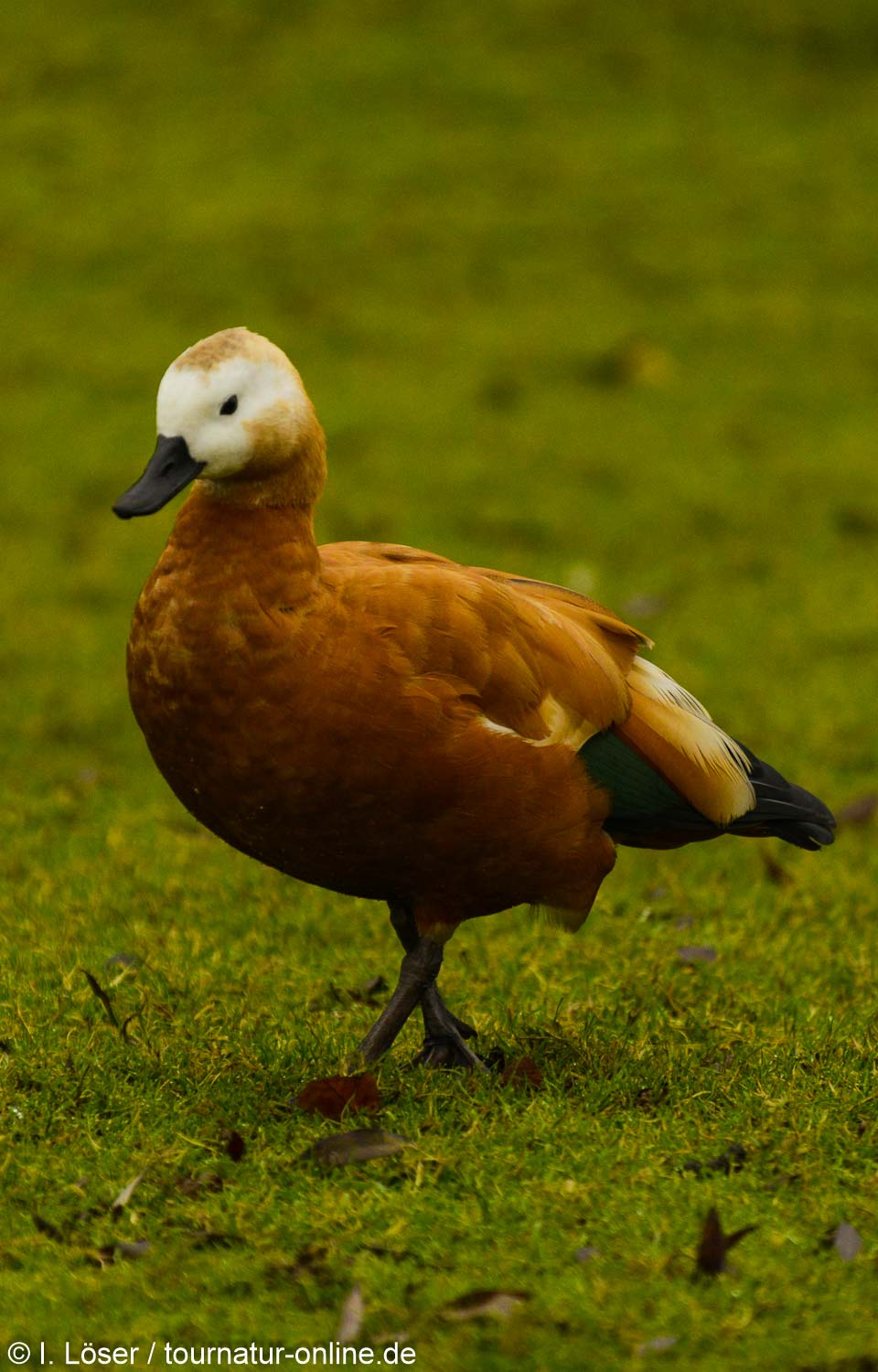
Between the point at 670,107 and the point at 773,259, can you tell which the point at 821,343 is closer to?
the point at 773,259

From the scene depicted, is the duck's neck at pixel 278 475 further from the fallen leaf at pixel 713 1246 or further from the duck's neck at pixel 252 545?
the fallen leaf at pixel 713 1246

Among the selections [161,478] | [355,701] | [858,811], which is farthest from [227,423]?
[858,811]

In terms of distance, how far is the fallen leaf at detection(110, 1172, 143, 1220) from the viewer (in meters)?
3.21

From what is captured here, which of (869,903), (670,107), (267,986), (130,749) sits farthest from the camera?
(670,107)

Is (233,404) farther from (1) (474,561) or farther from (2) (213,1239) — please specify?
(1) (474,561)

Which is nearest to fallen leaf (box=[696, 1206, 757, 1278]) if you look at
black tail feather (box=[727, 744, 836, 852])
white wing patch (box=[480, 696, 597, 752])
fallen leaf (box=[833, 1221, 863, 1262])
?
fallen leaf (box=[833, 1221, 863, 1262])

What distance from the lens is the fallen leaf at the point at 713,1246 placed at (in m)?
2.99

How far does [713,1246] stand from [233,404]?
1710 mm

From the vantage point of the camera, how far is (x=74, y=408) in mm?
10086

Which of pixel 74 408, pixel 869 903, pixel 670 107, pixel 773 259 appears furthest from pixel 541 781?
pixel 670 107

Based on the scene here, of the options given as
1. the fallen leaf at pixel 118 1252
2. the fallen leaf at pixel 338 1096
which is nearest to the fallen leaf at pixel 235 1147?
the fallen leaf at pixel 338 1096

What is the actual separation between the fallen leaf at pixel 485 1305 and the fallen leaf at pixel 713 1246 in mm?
299

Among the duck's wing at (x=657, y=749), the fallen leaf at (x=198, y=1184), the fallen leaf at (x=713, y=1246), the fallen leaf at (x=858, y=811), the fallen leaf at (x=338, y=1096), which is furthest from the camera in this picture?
the fallen leaf at (x=858, y=811)

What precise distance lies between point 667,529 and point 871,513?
3.31 feet
